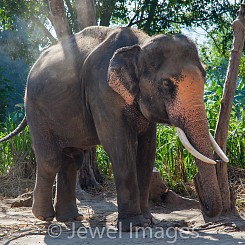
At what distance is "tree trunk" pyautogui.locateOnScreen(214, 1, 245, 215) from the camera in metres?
6.14

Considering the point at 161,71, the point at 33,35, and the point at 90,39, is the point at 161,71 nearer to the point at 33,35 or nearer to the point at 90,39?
the point at 90,39

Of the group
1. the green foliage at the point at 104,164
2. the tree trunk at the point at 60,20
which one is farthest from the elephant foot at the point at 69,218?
the green foliage at the point at 104,164

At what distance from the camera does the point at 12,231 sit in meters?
6.01

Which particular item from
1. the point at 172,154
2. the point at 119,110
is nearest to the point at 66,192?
the point at 119,110

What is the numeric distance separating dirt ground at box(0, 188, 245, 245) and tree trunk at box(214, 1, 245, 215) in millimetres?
236

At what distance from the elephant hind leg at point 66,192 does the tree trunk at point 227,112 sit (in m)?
1.45

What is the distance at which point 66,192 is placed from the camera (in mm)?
6754

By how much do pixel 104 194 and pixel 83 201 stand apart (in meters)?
0.50

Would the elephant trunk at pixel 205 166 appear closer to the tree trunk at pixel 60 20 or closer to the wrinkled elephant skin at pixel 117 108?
the wrinkled elephant skin at pixel 117 108

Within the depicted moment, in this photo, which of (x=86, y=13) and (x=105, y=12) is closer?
(x=86, y=13)

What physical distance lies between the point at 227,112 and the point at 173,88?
3.37 feet

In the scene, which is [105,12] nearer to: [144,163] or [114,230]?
[144,163]

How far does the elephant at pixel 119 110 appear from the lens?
532 centimetres

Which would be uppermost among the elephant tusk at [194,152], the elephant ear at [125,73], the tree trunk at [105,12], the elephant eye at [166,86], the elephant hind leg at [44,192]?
the tree trunk at [105,12]
